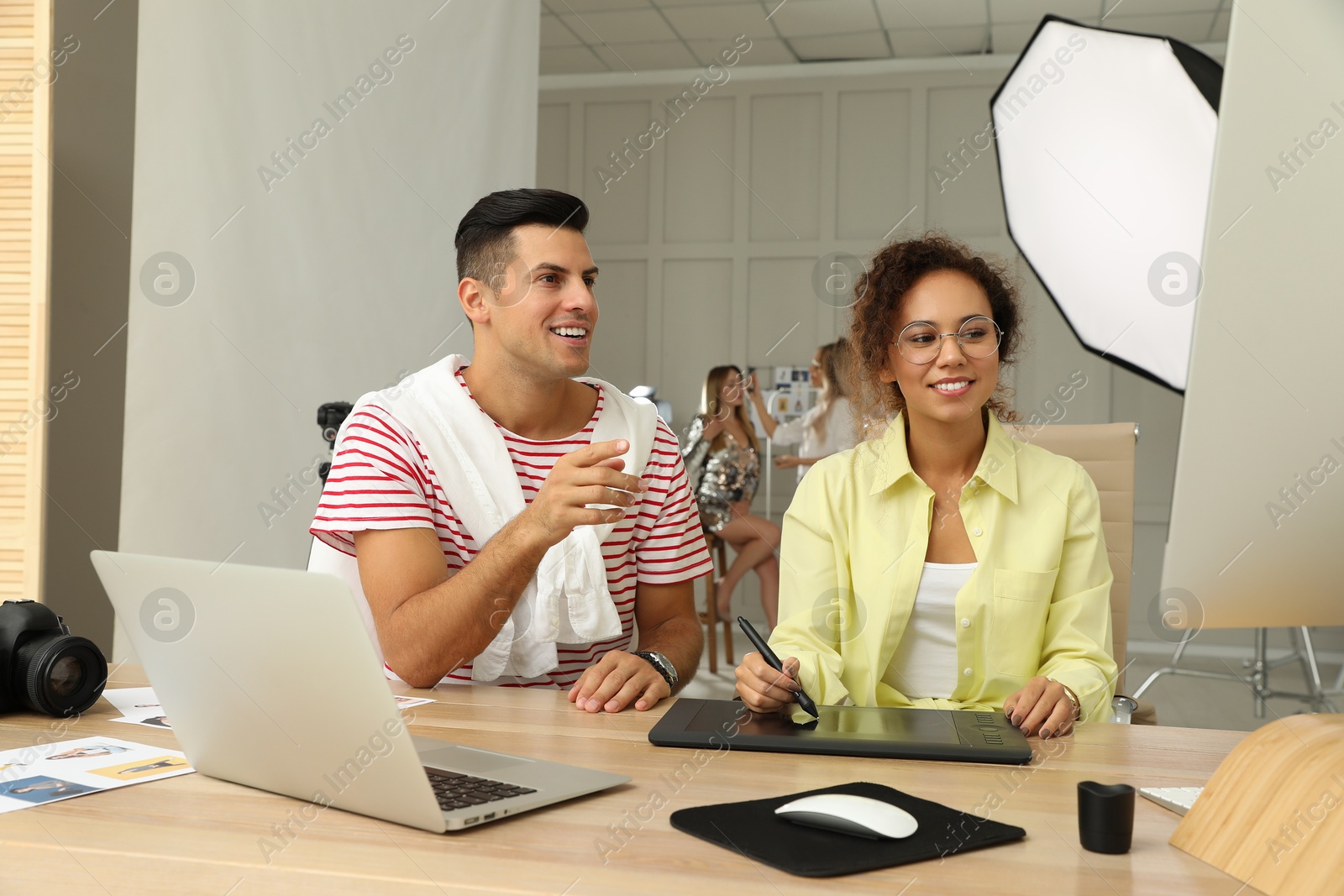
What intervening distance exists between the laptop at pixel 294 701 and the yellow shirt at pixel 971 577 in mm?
664

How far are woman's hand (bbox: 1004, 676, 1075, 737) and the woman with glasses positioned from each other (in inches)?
9.1

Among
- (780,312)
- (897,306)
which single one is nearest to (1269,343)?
(897,306)

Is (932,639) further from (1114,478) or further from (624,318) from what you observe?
(624,318)

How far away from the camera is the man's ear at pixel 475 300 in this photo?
1.75m

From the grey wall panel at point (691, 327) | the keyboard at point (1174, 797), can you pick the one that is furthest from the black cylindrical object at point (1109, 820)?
the grey wall panel at point (691, 327)

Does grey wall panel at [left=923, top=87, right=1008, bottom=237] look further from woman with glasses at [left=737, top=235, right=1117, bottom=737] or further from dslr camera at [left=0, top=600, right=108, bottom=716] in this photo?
dslr camera at [left=0, top=600, right=108, bottom=716]

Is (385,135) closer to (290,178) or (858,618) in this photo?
(290,178)

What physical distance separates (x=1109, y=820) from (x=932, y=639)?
836mm

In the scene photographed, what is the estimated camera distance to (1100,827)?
71 centimetres

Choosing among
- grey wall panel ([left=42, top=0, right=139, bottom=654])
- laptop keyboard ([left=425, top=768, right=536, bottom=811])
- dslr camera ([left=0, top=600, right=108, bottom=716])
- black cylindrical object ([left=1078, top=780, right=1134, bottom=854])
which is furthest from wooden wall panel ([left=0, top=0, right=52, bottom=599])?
black cylindrical object ([left=1078, top=780, right=1134, bottom=854])

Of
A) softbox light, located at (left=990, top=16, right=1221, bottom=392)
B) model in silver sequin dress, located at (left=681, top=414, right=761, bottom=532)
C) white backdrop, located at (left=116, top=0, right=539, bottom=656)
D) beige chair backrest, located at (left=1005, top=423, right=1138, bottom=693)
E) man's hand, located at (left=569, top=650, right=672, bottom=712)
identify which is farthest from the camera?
model in silver sequin dress, located at (left=681, top=414, right=761, bottom=532)

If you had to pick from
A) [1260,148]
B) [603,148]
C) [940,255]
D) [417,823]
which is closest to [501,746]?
[417,823]

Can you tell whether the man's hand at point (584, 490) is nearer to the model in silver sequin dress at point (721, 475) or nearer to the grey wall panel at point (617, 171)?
the model in silver sequin dress at point (721, 475)

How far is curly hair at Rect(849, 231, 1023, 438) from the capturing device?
173 centimetres
